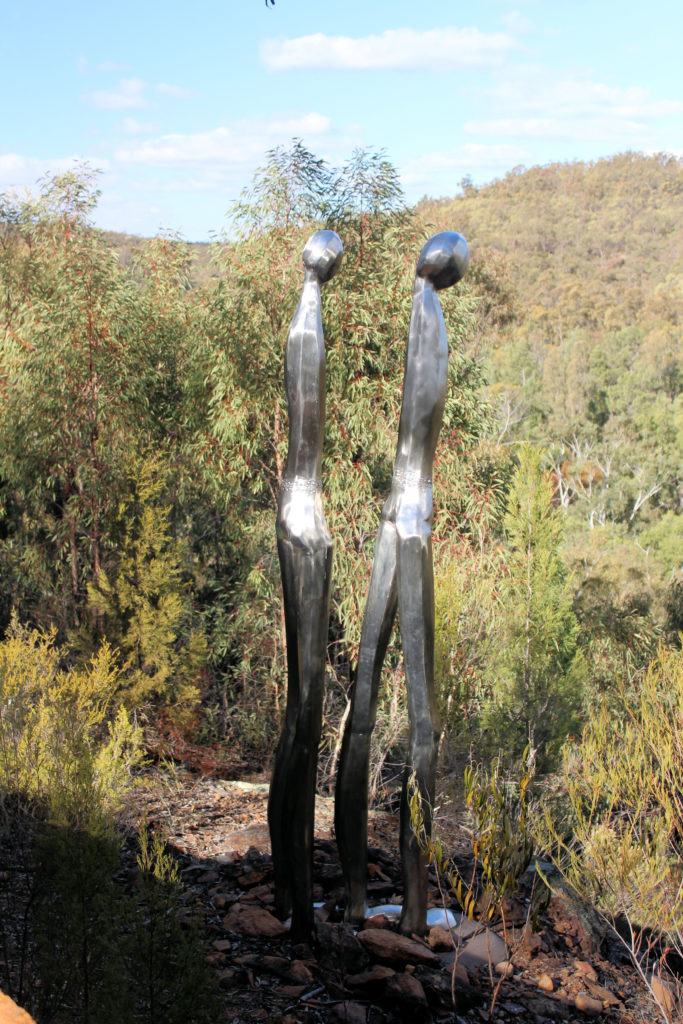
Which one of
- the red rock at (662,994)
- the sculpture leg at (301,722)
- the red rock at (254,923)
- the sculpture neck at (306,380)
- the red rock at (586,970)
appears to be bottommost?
the red rock at (586,970)

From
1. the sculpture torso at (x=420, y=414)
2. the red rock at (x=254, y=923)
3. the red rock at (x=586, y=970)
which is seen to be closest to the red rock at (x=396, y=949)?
the red rock at (x=254, y=923)

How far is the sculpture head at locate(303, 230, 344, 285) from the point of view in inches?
140

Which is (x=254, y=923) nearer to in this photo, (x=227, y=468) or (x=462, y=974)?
(x=462, y=974)

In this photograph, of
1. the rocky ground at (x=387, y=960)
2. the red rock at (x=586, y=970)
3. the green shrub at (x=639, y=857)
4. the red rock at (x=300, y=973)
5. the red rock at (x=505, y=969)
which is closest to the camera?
the rocky ground at (x=387, y=960)

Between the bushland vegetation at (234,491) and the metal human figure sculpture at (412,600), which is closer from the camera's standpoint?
the metal human figure sculpture at (412,600)

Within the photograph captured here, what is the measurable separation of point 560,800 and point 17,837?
4.43 meters

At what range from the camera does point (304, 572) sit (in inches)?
140

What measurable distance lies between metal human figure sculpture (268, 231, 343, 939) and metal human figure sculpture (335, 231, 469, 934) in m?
0.16

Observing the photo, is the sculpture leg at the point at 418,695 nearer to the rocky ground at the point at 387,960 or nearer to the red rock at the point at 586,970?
the rocky ground at the point at 387,960

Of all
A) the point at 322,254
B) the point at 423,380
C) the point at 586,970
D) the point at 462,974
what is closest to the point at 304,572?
the point at 423,380

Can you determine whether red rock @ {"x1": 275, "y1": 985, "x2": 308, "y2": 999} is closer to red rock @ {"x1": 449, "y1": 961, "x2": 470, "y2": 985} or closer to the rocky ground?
the rocky ground

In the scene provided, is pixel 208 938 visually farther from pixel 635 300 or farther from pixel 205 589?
pixel 635 300

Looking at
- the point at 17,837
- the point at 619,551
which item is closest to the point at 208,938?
the point at 17,837

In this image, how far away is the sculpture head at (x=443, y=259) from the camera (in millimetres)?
3434
